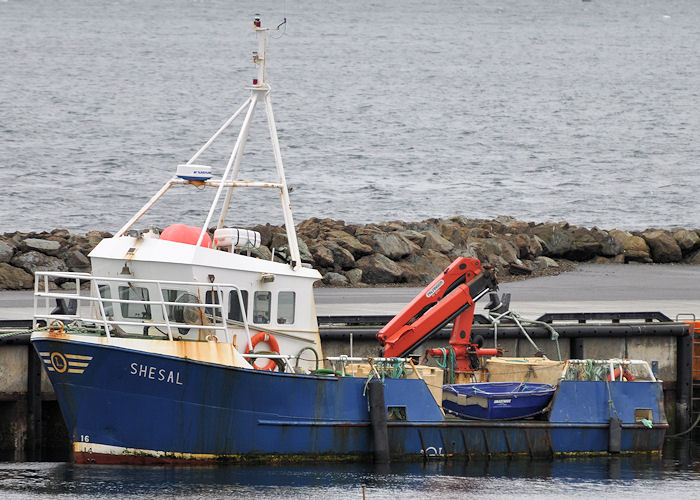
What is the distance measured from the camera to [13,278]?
105 ft

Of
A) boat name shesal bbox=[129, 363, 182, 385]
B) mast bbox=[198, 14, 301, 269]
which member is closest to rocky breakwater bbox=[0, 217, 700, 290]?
mast bbox=[198, 14, 301, 269]

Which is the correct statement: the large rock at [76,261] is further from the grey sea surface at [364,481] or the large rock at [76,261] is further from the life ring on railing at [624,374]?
the life ring on railing at [624,374]

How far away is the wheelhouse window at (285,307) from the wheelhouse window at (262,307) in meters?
0.15

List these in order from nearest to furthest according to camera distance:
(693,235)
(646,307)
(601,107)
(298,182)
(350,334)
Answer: (350,334) < (646,307) < (693,235) < (298,182) < (601,107)

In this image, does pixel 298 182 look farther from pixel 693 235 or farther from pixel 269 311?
pixel 269 311

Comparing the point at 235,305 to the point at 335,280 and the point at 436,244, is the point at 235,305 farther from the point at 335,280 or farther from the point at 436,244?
the point at 436,244

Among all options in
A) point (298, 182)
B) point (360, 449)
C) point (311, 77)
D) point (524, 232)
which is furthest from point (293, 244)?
point (311, 77)

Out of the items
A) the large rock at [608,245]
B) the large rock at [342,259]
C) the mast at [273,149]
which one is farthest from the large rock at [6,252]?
the large rock at [608,245]

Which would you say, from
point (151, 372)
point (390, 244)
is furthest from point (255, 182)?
point (390, 244)

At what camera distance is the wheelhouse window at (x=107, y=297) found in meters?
18.5

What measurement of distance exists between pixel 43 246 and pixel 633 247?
58.1 ft

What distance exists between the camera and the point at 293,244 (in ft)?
62.4

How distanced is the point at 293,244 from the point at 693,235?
26.0 metres

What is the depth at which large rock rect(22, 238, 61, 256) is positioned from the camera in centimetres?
3488
